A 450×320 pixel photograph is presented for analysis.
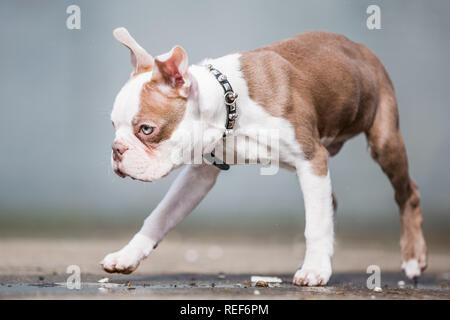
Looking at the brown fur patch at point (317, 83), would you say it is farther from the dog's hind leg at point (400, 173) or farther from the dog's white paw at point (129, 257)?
the dog's white paw at point (129, 257)

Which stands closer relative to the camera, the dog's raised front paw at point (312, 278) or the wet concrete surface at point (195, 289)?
the wet concrete surface at point (195, 289)

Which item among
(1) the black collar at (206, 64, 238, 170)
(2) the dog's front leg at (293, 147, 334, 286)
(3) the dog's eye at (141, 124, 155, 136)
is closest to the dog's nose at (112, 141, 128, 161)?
(3) the dog's eye at (141, 124, 155, 136)

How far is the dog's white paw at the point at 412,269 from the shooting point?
16.7ft

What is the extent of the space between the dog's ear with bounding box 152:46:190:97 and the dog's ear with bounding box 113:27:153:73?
8.9 inches

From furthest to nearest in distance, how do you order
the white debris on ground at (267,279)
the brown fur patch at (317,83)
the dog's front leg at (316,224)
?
the white debris on ground at (267,279)
the brown fur patch at (317,83)
the dog's front leg at (316,224)

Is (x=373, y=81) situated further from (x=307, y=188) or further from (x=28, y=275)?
(x=28, y=275)

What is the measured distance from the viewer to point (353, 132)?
4.88 metres

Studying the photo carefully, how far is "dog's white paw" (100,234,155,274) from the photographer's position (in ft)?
13.2

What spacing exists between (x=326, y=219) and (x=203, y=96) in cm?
93

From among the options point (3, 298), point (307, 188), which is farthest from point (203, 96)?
point (3, 298)

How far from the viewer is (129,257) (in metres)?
4.05

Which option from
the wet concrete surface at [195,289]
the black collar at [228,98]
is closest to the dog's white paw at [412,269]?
the wet concrete surface at [195,289]

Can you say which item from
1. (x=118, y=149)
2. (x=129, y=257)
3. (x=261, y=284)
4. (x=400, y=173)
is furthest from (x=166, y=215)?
(x=400, y=173)

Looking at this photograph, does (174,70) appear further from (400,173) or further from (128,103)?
(400,173)
